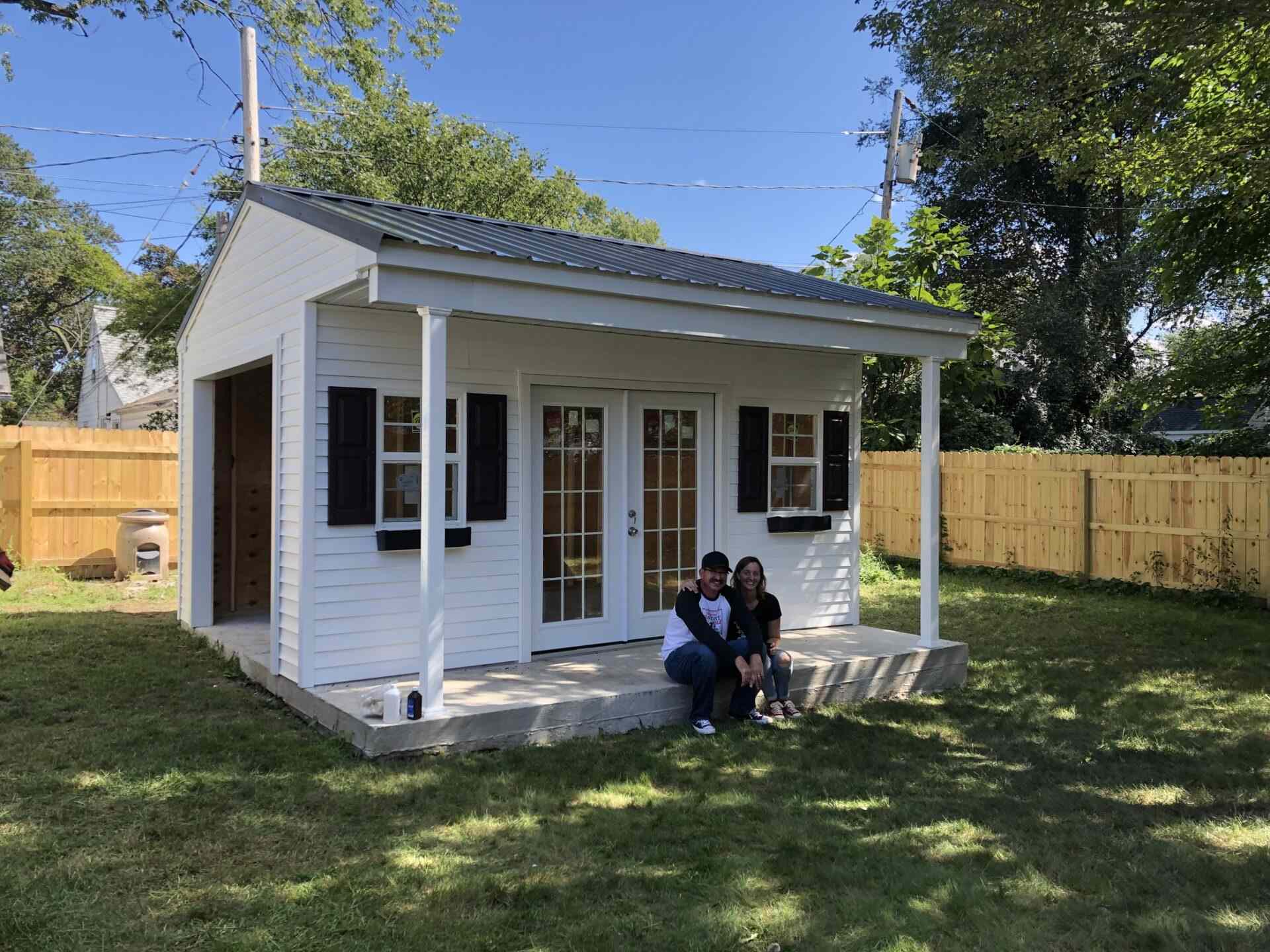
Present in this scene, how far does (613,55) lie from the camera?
986 inches

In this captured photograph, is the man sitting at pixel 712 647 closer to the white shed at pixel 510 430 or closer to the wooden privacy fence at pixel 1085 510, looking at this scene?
the white shed at pixel 510 430

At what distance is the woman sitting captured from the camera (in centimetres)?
546

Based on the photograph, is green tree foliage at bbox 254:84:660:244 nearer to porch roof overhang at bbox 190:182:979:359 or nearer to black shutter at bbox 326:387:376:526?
porch roof overhang at bbox 190:182:979:359

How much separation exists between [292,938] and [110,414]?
25.8 meters

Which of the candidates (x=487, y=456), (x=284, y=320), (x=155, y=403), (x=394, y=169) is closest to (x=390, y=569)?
(x=487, y=456)

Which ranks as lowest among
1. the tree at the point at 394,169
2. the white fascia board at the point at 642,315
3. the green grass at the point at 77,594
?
the green grass at the point at 77,594

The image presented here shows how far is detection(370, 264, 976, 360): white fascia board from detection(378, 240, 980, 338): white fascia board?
0.03m

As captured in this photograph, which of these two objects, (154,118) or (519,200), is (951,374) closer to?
(519,200)

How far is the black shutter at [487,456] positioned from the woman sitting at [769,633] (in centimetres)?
138

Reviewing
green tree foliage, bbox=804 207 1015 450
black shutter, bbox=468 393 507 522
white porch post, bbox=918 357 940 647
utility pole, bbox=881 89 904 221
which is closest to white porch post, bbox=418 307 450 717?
black shutter, bbox=468 393 507 522

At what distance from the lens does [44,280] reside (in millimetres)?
29594

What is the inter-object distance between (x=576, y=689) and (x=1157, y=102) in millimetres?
7305

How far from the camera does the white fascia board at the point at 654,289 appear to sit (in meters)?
4.42

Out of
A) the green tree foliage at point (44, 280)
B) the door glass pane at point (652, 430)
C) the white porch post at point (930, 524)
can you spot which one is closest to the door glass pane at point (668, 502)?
A: the door glass pane at point (652, 430)
